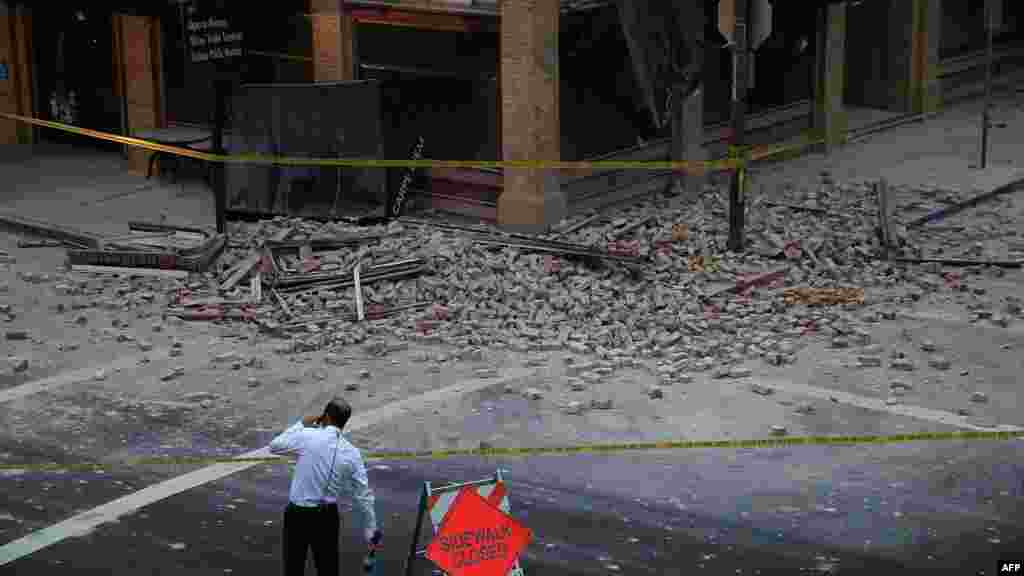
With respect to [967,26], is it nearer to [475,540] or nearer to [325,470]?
[475,540]

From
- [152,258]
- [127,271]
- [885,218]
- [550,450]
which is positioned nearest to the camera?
[550,450]

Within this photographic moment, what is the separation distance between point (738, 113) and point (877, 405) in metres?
6.05

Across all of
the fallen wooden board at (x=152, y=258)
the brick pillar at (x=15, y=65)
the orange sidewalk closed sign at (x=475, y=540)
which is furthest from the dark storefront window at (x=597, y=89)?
the orange sidewalk closed sign at (x=475, y=540)

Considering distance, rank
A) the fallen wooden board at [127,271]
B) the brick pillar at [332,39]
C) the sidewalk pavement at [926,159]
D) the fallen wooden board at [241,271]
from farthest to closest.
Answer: the sidewalk pavement at [926,159], the brick pillar at [332,39], the fallen wooden board at [127,271], the fallen wooden board at [241,271]

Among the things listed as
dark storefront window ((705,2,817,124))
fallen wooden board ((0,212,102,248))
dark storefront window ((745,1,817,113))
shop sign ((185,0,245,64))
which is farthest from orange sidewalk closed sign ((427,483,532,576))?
dark storefront window ((745,1,817,113))

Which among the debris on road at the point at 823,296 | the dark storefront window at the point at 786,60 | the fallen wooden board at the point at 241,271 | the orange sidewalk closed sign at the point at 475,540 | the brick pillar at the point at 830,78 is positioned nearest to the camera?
the orange sidewalk closed sign at the point at 475,540

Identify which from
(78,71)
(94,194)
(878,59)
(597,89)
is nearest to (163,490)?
(597,89)

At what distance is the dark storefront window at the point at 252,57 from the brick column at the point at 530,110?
12.8ft

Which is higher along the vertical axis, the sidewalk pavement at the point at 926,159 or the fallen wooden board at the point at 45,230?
the sidewalk pavement at the point at 926,159

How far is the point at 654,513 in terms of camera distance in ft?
36.8

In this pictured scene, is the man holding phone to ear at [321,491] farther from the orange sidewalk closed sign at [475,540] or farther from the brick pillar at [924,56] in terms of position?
the brick pillar at [924,56]

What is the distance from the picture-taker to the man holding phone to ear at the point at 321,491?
952 cm

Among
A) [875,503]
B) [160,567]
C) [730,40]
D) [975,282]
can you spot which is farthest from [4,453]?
[730,40]

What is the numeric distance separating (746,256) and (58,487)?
9112mm
